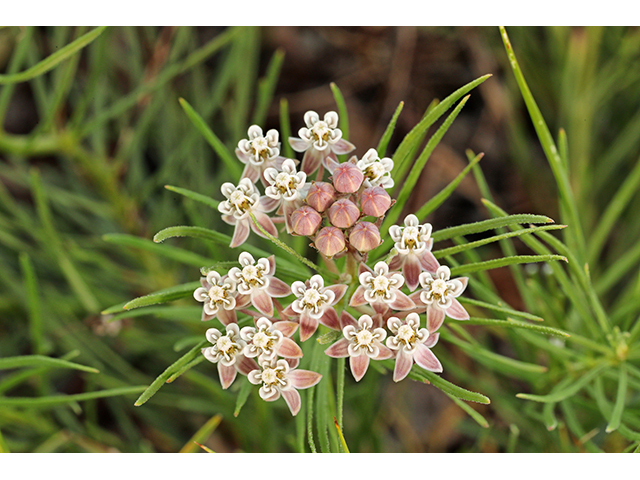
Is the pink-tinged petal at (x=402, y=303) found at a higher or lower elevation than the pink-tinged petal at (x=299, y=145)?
lower

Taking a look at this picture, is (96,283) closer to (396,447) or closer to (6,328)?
(6,328)

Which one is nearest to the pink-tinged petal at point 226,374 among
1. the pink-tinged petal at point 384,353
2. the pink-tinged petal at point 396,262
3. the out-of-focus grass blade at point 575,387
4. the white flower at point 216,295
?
the white flower at point 216,295

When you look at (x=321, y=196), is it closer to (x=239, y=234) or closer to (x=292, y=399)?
(x=239, y=234)

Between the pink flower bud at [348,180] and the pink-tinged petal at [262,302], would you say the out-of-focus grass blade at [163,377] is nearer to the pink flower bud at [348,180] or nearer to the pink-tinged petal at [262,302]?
the pink-tinged petal at [262,302]

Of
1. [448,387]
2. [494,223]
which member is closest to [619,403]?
[448,387]

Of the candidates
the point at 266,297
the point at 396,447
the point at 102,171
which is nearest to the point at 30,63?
the point at 102,171

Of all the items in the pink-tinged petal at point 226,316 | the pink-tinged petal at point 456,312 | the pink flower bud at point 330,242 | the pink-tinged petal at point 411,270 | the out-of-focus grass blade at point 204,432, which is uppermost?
the pink flower bud at point 330,242
